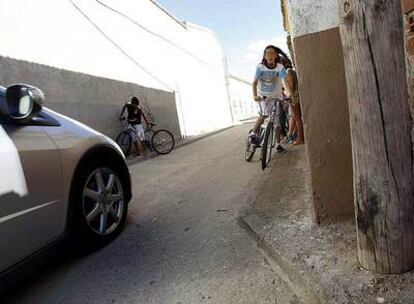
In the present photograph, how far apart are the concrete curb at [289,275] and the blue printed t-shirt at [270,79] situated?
12.1 ft

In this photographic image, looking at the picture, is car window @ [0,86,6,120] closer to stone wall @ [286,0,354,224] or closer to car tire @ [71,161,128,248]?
car tire @ [71,161,128,248]

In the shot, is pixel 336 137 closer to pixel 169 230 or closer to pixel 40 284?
pixel 169 230

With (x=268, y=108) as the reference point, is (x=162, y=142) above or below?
below

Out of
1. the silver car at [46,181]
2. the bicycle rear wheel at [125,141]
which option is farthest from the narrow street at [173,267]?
the bicycle rear wheel at [125,141]

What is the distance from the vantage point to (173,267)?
2943 millimetres

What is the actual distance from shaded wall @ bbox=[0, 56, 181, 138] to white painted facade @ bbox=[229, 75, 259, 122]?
78.6ft

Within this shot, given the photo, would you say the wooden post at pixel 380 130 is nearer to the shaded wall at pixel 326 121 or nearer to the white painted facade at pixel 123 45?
the shaded wall at pixel 326 121

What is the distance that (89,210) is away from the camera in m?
3.35

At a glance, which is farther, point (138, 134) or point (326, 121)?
point (138, 134)

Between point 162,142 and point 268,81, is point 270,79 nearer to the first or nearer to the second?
point 268,81

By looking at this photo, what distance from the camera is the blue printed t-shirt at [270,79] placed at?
20.8ft

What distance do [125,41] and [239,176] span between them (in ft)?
34.4

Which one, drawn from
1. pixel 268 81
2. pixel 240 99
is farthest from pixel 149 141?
pixel 240 99

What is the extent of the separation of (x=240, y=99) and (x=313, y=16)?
40.0 meters
